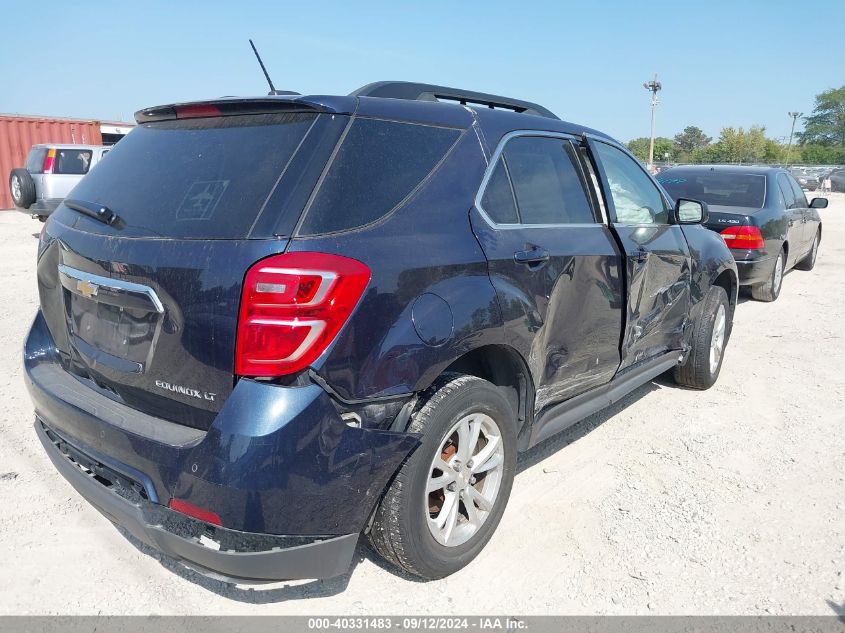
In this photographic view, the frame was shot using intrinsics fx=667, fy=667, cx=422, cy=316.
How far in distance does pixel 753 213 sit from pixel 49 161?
41.2ft

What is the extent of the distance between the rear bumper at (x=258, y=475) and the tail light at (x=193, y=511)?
17mm

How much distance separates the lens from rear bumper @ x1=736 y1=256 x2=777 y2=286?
7.44 meters

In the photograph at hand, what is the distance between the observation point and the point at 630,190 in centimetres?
400

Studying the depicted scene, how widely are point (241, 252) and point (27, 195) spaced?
467cm

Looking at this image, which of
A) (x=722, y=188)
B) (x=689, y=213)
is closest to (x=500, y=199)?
(x=689, y=213)

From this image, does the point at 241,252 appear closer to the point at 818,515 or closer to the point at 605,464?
the point at 605,464

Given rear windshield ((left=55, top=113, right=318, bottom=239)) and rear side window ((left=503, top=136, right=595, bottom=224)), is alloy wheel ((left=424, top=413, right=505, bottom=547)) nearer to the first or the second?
rear side window ((left=503, top=136, right=595, bottom=224))

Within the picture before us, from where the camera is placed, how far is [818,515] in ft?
10.6

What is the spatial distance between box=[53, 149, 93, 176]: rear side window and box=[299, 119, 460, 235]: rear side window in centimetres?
1255

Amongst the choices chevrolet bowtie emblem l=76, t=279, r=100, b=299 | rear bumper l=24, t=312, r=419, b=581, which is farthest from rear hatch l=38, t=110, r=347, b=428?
rear bumper l=24, t=312, r=419, b=581

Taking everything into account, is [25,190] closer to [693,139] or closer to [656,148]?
[656,148]

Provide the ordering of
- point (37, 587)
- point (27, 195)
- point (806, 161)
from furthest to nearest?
point (806, 161) → point (27, 195) → point (37, 587)

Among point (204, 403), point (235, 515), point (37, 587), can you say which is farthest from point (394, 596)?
point (37, 587)

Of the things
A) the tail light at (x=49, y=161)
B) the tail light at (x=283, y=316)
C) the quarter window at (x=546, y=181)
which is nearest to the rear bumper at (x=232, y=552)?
the tail light at (x=283, y=316)
